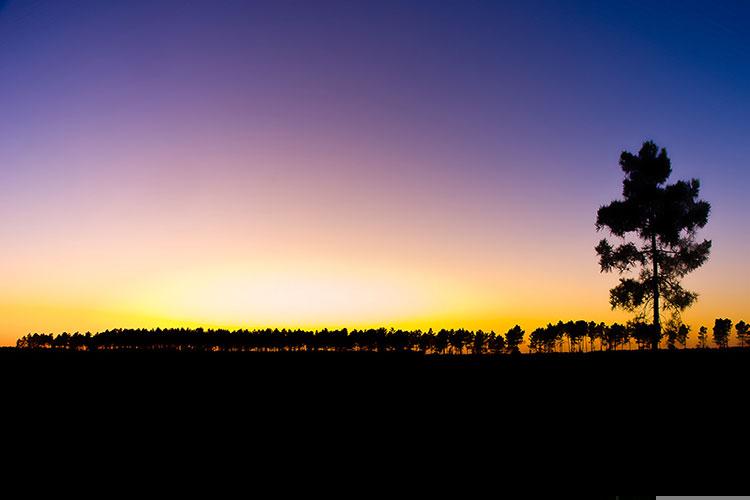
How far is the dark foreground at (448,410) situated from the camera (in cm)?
987

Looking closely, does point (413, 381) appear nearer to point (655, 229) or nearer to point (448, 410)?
point (448, 410)

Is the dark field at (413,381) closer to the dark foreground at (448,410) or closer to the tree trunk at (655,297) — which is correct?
the dark foreground at (448,410)

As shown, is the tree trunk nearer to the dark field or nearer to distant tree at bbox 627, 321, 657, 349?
distant tree at bbox 627, 321, 657, 349

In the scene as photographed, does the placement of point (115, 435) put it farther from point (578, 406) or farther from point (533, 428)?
point (578, 406)

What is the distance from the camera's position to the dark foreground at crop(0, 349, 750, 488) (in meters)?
9.87

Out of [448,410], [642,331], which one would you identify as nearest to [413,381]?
[448,410]

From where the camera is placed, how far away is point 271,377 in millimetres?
18688

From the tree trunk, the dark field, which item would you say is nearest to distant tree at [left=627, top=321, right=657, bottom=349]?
the tree trunk

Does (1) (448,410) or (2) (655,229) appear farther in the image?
(2) (655,229)

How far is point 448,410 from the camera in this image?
530 inches

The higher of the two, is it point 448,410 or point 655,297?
point 655,297

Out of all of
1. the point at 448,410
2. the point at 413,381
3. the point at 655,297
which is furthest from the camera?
the point at 655,297

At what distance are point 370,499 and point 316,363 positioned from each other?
15.1m

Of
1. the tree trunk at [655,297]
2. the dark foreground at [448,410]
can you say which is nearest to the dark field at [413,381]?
the dark foreground at [448,410]
